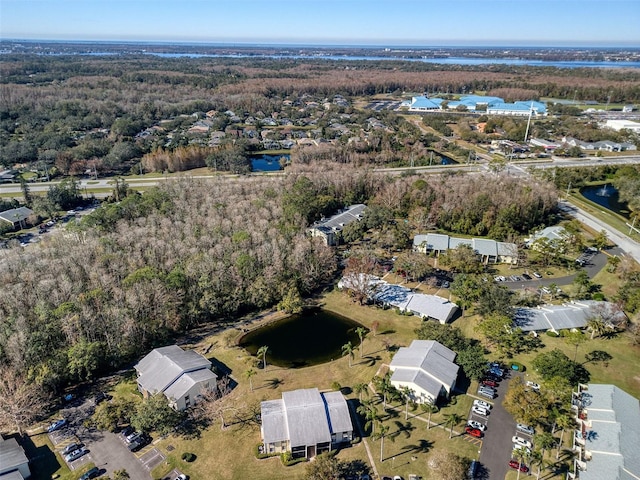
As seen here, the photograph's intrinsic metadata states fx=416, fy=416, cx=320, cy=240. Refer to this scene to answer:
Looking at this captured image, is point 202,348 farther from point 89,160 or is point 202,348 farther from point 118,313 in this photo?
point 89,160

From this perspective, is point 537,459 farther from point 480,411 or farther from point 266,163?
point 266,163

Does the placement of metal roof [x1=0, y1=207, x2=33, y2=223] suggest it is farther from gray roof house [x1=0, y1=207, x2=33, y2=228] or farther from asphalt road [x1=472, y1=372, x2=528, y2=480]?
asphalt road [x1=472, y1=372, x2=528, y2=480]

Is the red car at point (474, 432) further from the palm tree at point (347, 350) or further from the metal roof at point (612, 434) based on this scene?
the palm tree at point (347, 350)

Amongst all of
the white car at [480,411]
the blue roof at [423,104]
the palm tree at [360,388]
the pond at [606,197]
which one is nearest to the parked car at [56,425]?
the palm tree at [360,388]

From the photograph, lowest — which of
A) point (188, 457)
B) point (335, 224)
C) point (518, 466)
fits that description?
point (188, 457)

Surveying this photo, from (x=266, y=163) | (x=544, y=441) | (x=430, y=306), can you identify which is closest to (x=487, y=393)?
(x=544, y=441)

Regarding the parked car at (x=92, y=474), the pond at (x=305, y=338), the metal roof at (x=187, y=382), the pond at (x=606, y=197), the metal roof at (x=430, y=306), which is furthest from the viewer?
the pond at (x=606, y=197)

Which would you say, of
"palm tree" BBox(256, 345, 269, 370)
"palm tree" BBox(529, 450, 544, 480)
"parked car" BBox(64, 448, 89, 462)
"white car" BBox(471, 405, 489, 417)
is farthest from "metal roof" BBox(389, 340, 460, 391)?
"parked car" BBox(64, 448, 89, 462)
